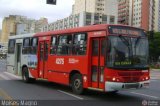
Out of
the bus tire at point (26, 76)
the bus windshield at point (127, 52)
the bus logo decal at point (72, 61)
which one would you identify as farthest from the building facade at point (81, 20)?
the bus windshield at point (127, 52)

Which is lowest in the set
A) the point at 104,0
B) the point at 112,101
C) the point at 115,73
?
the point at 112,101

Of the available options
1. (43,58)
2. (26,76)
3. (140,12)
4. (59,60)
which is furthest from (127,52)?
(140,12)

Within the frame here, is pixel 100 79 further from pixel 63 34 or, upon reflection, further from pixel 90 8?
pixel 90 8

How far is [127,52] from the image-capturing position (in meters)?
14.8

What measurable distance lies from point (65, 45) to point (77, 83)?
2.13 meters

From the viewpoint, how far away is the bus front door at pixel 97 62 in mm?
14859

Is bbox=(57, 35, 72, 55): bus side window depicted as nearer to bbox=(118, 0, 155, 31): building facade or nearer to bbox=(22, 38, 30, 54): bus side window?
bbox=(22, 38, 30, 54): bus side window

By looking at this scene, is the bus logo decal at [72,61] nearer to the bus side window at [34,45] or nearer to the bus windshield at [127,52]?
the bus windshield at [127,52]

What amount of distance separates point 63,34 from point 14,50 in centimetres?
721

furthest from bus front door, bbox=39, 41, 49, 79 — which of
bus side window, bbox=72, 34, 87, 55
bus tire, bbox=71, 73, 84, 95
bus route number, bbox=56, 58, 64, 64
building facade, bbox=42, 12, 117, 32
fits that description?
building facade, bbox=42, 12, 117, 32

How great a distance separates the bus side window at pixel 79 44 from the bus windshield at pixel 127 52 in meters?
1.81

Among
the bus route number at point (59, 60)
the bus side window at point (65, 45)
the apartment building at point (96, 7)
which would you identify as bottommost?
the bus route number at point (59, 60)

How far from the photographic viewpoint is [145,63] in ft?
50.3

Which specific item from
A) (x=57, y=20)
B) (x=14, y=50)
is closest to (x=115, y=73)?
(x=14, y=50)
